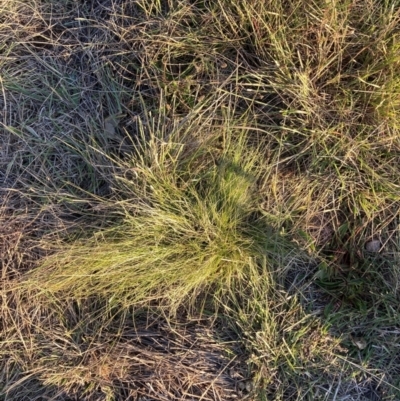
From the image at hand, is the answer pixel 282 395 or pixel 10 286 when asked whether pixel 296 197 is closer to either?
pixel 282 395

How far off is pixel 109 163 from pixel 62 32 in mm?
600

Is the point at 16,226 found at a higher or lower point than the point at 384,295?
lower

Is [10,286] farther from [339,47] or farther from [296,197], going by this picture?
[339,47]

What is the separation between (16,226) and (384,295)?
1.46 metres

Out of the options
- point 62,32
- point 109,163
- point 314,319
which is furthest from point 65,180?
point 314,319

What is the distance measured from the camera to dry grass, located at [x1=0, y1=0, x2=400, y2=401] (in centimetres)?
185

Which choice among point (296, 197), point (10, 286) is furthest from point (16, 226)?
point (296, 197)

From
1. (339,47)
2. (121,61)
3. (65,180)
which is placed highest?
(339,47)

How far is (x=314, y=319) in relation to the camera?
1874 millimetres

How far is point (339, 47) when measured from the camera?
73.5 inches

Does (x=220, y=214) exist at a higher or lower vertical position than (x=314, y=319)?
higher

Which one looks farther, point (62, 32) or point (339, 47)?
point (62, 32)

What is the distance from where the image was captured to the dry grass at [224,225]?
1.85 m

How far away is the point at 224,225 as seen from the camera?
1855mm
